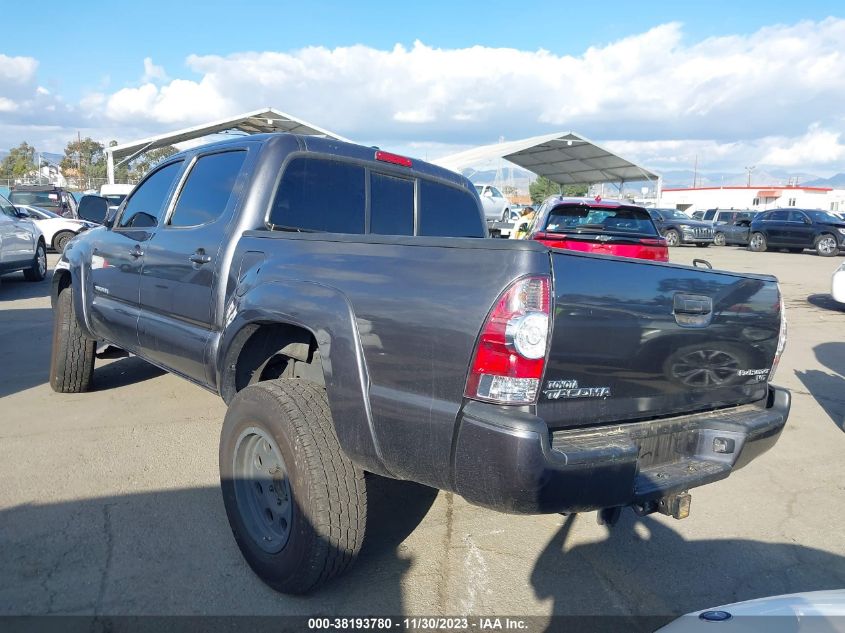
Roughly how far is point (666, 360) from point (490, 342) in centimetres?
85

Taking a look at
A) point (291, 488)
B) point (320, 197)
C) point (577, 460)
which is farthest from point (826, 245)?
point (291, 488)

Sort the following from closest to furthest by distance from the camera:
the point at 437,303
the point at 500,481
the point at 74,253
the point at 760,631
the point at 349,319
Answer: the point at 760,631
the point at 500,481
the point at 437,303
the point at 349,319
the point at 74,253

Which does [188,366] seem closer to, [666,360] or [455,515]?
[455,515]

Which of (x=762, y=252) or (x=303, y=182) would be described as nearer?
(x=303, y=182)

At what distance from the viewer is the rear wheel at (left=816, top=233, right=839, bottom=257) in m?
22.9

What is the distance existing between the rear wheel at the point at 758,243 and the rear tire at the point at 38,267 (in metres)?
23.2

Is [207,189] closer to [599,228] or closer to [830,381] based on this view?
[830,381]

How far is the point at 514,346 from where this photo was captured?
2.27 m

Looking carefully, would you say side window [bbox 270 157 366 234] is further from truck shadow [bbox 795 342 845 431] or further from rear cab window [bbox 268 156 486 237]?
truck shadow [bbox 795 342 845 431]

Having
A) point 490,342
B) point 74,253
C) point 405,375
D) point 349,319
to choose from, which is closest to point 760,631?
point 490,342

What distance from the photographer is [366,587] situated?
3.06 m

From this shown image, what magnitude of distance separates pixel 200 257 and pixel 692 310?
2.50m

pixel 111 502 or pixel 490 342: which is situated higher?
pixel 490 342

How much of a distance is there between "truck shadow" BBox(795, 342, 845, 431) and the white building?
60615 millimetres
